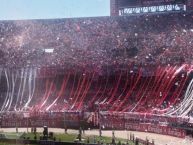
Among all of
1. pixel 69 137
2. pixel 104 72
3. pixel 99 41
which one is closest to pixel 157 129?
pixel 69 137

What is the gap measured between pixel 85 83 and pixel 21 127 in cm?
1248

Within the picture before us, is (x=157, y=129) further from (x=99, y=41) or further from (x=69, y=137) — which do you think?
(x=99, y=41)

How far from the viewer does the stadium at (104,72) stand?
37.3 m

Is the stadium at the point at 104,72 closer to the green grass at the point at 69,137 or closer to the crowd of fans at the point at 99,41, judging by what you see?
the crowd of fans at the point at 99,41

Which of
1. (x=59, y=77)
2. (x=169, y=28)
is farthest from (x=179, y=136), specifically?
(x=169, y=28)

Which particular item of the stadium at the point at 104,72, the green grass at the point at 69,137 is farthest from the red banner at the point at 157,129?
the green grass at the point at 69,137

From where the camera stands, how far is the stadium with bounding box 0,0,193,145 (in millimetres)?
37312

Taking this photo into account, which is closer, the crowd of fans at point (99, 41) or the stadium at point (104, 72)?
the stadium at point (104, 72)

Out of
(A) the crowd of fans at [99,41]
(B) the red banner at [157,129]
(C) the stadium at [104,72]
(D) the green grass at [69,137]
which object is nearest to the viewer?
(D) the green grass at [69,137]

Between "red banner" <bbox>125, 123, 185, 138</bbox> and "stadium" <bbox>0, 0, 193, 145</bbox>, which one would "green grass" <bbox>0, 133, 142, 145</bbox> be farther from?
"red banner" <bbox>125, 123, 185, 138</bbox>

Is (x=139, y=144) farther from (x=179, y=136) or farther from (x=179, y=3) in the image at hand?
(x=179, y=3)

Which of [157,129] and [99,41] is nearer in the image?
[157,129]

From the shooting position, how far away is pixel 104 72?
161 feet

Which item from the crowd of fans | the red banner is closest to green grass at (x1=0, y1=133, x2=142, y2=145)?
the red banner
